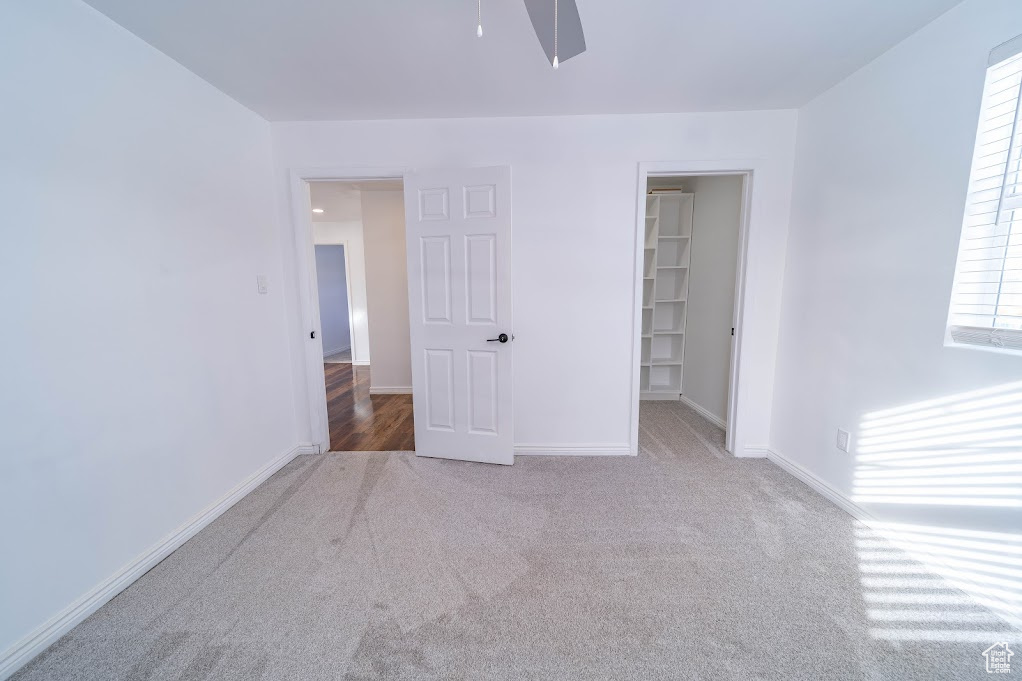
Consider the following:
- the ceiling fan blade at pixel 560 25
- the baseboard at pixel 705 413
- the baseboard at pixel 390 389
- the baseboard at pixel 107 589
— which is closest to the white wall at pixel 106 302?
the baseboard at pixel 107 589

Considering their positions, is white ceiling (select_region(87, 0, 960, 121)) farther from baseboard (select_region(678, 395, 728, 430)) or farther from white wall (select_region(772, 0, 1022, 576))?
baseboard (select_region(678, 395, 728, 430))

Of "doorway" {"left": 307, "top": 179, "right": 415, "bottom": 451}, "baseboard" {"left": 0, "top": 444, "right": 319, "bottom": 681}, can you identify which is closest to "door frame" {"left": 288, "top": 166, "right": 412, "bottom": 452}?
"doorway" {"left": 307, "top": 179, "right": 415, "bottom": 451}

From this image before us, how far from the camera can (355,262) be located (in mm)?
5898

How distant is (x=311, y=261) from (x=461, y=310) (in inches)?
48.6

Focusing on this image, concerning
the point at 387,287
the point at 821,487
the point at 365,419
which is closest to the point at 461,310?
the point at 365,419

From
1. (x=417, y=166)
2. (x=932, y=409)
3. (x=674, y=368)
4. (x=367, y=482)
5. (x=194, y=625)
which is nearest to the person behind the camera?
(x=194, y=625)

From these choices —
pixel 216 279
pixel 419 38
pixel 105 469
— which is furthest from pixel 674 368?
pixel 105 469

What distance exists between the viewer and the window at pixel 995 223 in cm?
137

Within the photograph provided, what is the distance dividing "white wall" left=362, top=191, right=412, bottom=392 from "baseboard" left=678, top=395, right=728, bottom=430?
10.4 feet

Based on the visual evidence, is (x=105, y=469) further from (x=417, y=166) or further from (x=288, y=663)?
(x=417, y=166)

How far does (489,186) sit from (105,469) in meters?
2.40

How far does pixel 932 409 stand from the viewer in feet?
5.33

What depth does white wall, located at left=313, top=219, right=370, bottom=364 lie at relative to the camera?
577 centimetres

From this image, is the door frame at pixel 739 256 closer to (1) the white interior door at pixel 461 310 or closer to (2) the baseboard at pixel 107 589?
(1) the white interior door at pixel 461 310
